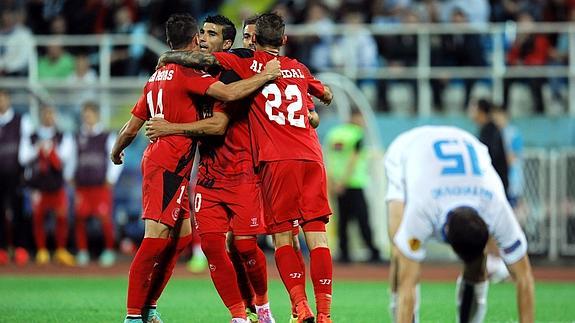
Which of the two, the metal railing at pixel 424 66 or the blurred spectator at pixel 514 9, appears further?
the blurred spectator at pixel 514 9

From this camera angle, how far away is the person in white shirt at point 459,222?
738 centimetres

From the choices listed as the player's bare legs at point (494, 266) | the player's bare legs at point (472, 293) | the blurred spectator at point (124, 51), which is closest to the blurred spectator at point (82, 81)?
the blurred spectator at point (124, 51)

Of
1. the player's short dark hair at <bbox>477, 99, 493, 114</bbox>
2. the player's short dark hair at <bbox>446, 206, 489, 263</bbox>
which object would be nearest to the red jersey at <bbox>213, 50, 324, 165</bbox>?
the player's short dark hair at <bbox>446, 206, 489, 263</bbox>

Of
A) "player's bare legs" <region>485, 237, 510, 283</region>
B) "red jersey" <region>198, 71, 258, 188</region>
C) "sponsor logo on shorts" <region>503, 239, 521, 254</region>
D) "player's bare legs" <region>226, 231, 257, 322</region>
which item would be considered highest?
"red jersey" <region>198, 71, 258, 188</region>

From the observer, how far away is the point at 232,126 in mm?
9469

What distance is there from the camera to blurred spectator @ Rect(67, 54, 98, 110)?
2014 cm

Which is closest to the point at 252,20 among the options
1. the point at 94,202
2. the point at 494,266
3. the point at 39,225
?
the point at 494,266

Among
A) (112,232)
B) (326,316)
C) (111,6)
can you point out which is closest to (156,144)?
(326,316)

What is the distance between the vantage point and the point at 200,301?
1258cm

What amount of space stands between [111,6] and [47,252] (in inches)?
201

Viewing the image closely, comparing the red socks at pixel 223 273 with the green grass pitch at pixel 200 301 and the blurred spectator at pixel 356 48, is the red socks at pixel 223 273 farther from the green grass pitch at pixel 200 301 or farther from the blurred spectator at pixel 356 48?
the blurred spectator at pixel 356 48

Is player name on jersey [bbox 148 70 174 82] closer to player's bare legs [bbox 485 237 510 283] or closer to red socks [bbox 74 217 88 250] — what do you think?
player's bare legs [bbox 485 237 510 283]

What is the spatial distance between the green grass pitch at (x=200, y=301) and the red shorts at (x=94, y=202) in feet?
9.25

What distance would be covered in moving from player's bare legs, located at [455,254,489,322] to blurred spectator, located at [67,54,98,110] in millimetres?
13103
